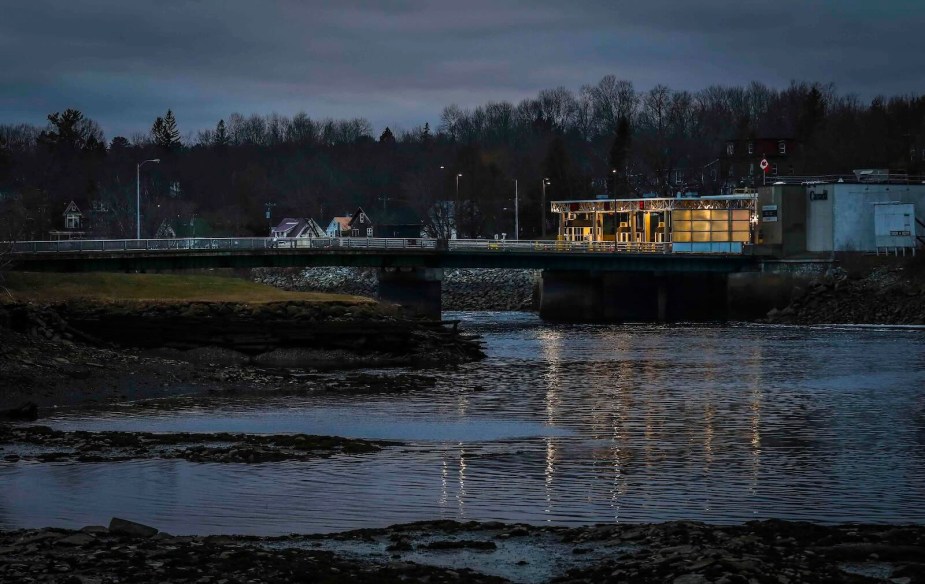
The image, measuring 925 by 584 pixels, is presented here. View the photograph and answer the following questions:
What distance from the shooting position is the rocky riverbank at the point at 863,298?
9262cm

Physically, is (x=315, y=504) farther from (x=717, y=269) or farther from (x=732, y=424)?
(x=717, y=269)

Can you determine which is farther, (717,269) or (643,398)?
(717,269)

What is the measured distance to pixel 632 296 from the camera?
112625 millimetres

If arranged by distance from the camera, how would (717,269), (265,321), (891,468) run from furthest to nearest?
(717,269)
(265,321)
(891,468)

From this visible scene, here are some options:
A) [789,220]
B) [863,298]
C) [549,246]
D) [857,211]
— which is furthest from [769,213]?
[549,246]

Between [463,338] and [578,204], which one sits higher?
[578,204]

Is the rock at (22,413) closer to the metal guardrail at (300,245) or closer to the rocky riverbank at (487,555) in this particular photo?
the rocky riverbank at (487,555)

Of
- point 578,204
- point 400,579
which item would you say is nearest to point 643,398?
point 400,579

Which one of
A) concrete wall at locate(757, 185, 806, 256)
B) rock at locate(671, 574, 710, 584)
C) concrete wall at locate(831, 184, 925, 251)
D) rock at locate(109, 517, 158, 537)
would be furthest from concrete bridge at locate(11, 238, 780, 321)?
rock at locate(671, 574, 710, 584)

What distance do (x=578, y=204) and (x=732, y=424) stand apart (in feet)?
349

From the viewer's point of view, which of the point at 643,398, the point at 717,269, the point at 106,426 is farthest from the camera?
the point at 717,269

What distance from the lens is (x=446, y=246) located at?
3981 inches

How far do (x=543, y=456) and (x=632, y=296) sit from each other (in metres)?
83.0

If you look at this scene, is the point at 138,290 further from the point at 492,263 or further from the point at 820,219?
the point at 820,219
